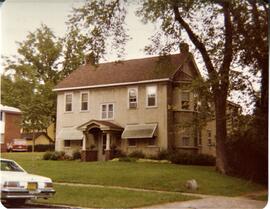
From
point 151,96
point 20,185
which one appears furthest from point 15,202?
point 151,96

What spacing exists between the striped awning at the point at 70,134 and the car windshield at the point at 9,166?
2.38 feet

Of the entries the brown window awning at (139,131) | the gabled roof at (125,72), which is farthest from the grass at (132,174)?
the gabled roof at (125,72)

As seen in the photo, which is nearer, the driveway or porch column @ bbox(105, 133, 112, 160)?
the driveway

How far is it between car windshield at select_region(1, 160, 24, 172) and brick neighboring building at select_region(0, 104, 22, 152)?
195 millimetres

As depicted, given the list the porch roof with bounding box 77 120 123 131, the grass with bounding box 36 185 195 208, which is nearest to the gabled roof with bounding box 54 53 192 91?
the porch roof with bounding box 77 120 123 131

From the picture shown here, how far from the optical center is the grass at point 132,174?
6.57 m

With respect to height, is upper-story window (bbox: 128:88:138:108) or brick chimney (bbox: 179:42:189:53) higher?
brick chimney (bbox: 179:42:189:53)

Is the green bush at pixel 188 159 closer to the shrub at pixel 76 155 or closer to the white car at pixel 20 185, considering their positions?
the shrub at pixel 76 155

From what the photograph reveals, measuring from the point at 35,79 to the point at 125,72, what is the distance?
1.26 m

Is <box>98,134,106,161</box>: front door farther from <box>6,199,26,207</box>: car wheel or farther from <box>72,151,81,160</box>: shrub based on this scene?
<box>6,199,26,207</box>: car wheel

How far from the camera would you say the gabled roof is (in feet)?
23.2

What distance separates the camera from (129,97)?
6.99 metres

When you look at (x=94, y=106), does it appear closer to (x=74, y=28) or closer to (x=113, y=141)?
(x=113, y=141)

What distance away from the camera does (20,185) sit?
19.9ft
